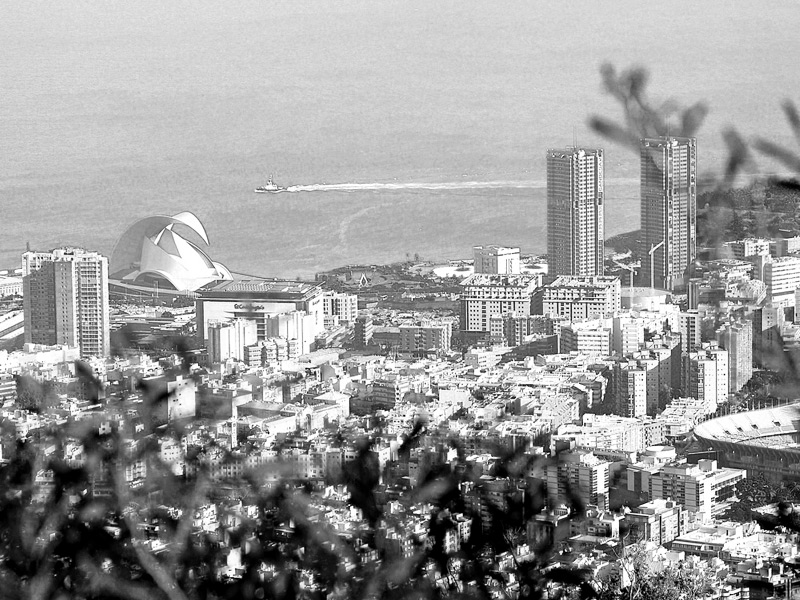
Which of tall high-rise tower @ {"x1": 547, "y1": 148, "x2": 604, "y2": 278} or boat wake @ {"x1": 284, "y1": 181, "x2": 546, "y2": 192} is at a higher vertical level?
boat wake @ {"x1": 284, "y1": 181, "x2": 546, "y2": 192}

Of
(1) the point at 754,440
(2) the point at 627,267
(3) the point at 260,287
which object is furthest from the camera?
(2) the point at 627,267

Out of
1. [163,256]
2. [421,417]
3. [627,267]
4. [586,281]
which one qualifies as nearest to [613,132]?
[421,417]

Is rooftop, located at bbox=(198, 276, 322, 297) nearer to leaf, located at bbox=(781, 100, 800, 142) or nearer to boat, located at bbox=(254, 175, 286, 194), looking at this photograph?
boat, located at bbox=(254, 175, 286, 194)

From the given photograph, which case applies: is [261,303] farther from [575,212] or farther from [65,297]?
[575,212]

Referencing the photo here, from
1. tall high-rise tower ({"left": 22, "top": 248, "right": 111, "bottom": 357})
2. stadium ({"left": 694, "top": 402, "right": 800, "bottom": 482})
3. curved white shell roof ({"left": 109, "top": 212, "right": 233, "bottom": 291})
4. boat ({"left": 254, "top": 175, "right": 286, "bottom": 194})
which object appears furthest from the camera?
boat ({"left": 254, "top": 175, "right": 286, "bottom": 194})

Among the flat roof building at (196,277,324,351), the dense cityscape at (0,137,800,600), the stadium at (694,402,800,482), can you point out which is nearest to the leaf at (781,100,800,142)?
the dense cityscape at (0,137,800,600)

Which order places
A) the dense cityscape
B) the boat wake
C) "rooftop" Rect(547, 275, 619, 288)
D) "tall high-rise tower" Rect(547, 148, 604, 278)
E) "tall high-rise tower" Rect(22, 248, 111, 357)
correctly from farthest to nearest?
the boat wake, "tall high-rise tower" Rect(547, 148, 604, 278), "rooftop" Rect(547, 275, 619, 288), "tall high-rise tower" Rect(22, 248, 111, 357), the dense cityscape
